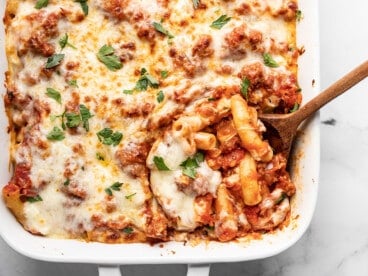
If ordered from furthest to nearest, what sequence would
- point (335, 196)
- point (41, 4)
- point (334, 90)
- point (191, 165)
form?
point (335, 196), point (41, 4), point (191, 165), point (334, 90)

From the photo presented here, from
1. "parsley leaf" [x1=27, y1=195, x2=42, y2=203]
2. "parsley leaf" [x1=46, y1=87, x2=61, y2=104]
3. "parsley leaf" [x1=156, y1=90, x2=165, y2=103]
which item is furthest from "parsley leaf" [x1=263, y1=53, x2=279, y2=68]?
"parsley leaf" [x1=27, y1=195, x2=42, y2=203]

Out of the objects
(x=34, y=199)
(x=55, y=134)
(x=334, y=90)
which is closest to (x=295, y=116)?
(x=334, y=90)

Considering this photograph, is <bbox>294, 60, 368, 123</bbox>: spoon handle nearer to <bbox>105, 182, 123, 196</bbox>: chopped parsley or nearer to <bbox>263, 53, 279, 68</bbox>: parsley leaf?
<bbox>263, 53, 279, 68</bbox>: parsley leaf

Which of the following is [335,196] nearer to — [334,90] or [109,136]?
[334,90]

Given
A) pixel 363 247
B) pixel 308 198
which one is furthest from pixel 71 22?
pixel 363 247

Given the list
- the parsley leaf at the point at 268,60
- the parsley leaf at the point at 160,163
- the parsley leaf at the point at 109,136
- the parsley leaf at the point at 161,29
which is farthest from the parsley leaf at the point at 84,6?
the parsley leaf at the point at 268,60

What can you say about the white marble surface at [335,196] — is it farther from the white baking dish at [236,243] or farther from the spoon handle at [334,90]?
the spoon handle at [334,90]

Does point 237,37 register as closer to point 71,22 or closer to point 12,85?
point 71,22
